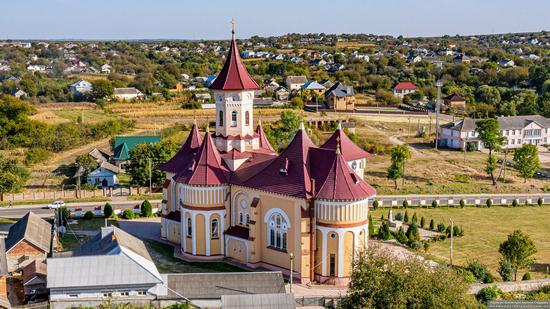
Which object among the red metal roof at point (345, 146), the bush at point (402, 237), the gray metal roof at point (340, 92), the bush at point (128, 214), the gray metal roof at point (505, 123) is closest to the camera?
the bush at point (402, 237)

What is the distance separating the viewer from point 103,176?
63125mm

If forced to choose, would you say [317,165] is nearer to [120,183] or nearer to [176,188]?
[176,188]

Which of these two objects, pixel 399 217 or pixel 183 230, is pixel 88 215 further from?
pixel 399 217

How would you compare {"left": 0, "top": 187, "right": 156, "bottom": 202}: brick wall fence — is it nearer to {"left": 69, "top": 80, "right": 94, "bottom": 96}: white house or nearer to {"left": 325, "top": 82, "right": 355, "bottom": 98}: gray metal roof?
{"left": 325, "top": 82, "right": 355, "bottom": 98}: gray metal roof

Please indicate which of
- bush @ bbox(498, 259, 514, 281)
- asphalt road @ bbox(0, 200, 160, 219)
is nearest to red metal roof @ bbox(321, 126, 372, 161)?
bush @ bbox(498, 259, 514, 281)

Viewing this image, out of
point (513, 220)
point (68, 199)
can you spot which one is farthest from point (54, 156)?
point (513, 220)

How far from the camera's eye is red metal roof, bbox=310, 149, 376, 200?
3575 cm

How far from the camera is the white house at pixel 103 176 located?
62.8 metres

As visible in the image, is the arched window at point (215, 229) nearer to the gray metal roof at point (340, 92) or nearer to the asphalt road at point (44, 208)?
the asphalt road at point (44, 208)

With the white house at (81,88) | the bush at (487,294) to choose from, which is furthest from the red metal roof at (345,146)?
the white house at (81,88)

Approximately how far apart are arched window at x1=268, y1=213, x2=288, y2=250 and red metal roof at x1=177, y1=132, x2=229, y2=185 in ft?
14.8

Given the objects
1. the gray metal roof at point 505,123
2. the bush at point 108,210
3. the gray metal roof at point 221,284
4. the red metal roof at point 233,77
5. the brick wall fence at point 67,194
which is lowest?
the brick wall fence at point 67,194

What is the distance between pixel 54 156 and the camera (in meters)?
74.7

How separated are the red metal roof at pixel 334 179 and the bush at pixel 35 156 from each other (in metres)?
44.0
